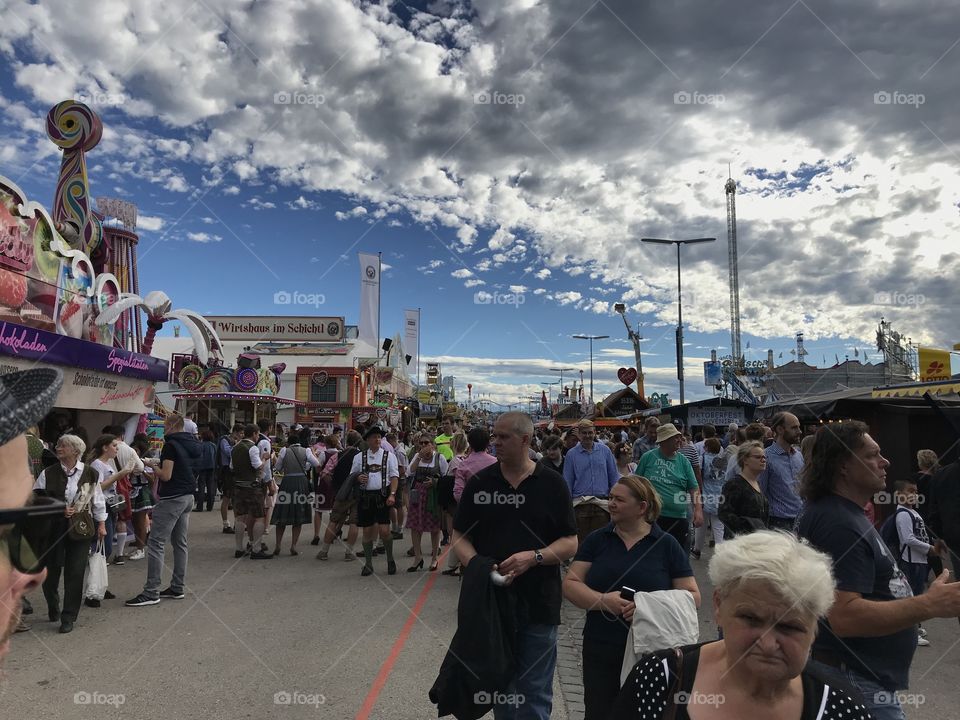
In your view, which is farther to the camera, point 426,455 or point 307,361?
point 307,361

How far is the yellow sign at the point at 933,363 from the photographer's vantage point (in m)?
16.8

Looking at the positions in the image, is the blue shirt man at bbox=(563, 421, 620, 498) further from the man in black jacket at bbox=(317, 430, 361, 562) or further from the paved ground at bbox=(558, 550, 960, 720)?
the man in black jacket at bbox=(317, 430, 361, 562)

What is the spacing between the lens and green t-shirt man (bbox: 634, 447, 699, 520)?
6.66 m

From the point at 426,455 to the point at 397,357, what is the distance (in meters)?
52.9

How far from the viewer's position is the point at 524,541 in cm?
324

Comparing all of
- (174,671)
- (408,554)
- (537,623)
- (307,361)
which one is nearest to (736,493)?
(537,623)

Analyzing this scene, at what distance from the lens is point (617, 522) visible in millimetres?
3268

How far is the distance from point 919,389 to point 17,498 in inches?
520

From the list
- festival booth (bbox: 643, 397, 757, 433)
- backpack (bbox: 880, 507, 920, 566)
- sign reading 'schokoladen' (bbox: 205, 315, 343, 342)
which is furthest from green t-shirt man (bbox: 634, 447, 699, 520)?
sign reading 'schokoladen' (bbox: 205, 315, 343, 342)

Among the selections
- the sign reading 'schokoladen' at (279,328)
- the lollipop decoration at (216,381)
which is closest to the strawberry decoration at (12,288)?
the lollipop decoration at (216,381)

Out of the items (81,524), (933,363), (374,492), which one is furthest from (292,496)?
(933,363)

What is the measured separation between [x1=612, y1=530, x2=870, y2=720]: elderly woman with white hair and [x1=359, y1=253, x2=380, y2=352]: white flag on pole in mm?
51491

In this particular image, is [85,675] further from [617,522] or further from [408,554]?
[408,554]

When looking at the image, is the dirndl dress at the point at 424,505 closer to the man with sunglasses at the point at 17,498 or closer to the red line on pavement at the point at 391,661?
the red line on pavement at the point at 391,661
